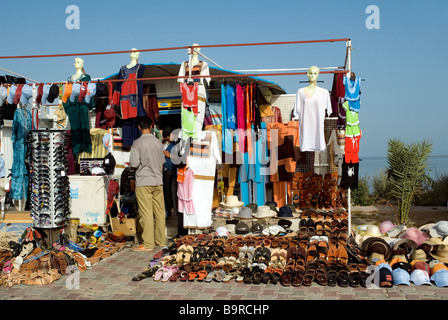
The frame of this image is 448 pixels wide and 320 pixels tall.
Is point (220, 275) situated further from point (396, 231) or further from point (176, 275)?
point (396, 231)

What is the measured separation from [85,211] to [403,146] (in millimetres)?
7272

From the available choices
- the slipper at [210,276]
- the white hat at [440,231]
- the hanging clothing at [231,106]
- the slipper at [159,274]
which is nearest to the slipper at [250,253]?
the slipper at [210,276]

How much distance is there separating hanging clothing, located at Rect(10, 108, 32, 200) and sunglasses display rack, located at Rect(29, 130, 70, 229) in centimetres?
172

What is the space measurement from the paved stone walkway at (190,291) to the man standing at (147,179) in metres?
1.53

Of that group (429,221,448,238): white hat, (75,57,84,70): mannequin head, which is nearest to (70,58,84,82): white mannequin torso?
(75,57,84,70): mannequin head

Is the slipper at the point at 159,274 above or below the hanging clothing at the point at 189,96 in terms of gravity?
below

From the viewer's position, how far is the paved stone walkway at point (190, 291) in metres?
5.19

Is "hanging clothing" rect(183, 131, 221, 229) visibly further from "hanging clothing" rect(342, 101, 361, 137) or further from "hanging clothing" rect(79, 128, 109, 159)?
"hanging clothing" rect(79, 128, 109, 159)

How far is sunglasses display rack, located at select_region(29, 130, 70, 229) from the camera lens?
7254 mm

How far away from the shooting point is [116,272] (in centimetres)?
633

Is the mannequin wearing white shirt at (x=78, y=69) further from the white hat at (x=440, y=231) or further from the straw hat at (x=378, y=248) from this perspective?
the white hat at (x=440, y=231)

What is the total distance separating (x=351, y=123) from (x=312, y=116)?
2.45 ft

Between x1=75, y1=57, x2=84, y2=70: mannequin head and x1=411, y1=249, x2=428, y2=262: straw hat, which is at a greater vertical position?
x1=75, y1=57, x2=84, y2=70: mannequin head

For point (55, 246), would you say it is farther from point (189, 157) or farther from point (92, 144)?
point (92, 144)
